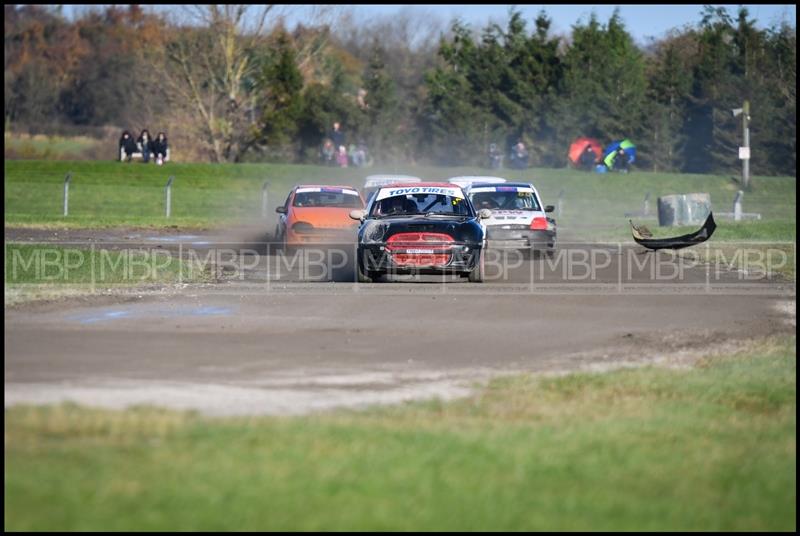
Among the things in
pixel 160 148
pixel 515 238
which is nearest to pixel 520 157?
pixel 160 148

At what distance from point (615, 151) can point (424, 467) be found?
49.4 metres

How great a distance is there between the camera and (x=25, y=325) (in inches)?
516

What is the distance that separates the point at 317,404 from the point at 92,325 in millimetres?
4943

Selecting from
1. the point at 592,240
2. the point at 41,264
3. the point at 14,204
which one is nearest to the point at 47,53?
the point at 14,204

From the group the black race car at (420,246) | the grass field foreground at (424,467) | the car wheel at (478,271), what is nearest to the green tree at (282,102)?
the black race car at (420,246)

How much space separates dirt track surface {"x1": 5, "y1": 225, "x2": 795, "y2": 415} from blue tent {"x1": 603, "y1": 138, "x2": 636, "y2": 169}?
116 feet

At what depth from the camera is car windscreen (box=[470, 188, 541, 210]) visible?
25266mm

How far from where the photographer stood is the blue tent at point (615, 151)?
55.2 meters

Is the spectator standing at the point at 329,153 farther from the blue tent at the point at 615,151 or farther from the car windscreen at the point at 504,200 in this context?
the car windscreen at the point at 504,200

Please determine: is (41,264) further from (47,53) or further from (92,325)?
(47,53)

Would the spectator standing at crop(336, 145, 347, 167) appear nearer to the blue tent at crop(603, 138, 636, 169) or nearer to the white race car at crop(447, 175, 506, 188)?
the blue tent at crop(603, 138, 636, 169)

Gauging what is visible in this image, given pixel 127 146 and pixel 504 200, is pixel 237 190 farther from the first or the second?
pixel 504 200

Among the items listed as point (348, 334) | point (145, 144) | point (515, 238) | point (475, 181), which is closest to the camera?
point (348, 334)

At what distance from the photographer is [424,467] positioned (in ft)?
23.9
